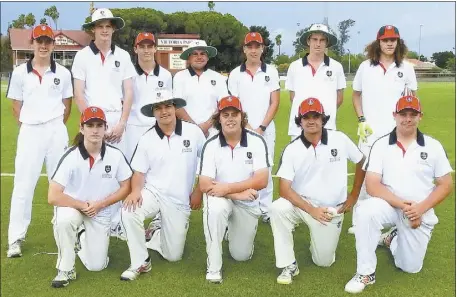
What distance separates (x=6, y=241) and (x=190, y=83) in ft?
8.47

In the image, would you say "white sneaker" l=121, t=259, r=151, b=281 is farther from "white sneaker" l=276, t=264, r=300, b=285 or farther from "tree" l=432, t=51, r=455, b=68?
"tree" l=432, t=51, r=455, b=68

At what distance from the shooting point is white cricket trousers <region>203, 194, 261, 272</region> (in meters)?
4.75

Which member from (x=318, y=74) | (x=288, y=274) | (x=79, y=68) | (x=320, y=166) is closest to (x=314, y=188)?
(x=320, y=166)

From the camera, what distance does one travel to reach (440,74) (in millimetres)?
53688

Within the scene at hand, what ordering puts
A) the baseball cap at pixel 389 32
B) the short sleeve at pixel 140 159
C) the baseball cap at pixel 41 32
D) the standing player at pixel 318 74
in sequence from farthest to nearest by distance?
the standing player at pixel 318 74, the baseball cap at pixel 389 32, the baseball cap at pixel 41 32, the short sleeve at pixel 140 159

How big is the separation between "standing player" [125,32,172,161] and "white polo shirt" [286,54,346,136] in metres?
1.46

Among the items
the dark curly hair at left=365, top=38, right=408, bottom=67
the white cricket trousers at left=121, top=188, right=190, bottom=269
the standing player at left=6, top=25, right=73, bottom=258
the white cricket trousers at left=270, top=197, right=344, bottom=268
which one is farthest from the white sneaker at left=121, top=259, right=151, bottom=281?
the dark curly hair at left=365, top=38, right=408, bottom=67

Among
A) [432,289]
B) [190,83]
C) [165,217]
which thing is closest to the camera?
[432,289]

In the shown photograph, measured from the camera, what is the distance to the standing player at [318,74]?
601cm

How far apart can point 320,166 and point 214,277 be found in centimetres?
137

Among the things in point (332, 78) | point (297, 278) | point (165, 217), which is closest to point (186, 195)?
point (165, 217)

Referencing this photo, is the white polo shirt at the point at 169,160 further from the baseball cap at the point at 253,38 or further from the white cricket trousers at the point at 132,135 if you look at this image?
the baseball cap at the point at 253,38

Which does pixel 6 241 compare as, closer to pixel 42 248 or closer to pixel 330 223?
pixel 42 248

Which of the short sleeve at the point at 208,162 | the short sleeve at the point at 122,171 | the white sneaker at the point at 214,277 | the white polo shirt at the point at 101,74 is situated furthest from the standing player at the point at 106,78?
the white sneaker at the point at 214,277
